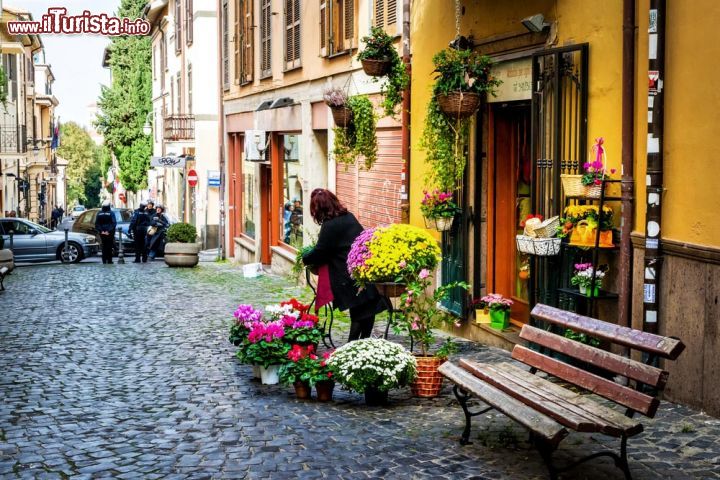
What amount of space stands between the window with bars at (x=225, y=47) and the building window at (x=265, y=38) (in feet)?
16.1

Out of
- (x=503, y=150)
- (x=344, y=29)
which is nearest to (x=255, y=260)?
Result: (x=344, y=29)

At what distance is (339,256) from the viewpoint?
33.9ft

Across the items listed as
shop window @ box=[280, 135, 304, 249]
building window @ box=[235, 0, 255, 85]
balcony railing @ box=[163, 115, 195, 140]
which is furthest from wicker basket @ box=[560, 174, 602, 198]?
balcony railing @ box=[163, 115, 195, 140]

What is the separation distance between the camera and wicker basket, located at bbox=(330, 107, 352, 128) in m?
15.7

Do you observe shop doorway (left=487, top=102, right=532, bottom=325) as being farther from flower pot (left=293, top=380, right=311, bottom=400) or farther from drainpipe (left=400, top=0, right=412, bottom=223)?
flower pot (left=293, top=380, right=311, bottom=400)

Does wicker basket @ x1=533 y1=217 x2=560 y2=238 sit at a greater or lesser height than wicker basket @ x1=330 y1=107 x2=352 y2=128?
lesser

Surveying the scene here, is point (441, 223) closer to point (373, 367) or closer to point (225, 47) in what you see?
point (373, 367)

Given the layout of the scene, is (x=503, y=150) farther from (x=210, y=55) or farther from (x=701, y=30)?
(x=210, y=55)

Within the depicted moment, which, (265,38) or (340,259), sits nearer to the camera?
(340,259)

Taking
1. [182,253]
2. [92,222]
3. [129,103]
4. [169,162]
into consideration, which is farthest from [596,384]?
[129,103]

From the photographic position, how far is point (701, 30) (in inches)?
295

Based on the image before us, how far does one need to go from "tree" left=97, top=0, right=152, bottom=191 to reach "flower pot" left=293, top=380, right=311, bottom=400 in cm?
5328

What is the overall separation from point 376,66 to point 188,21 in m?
26.7

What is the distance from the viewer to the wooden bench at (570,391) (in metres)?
5.63
